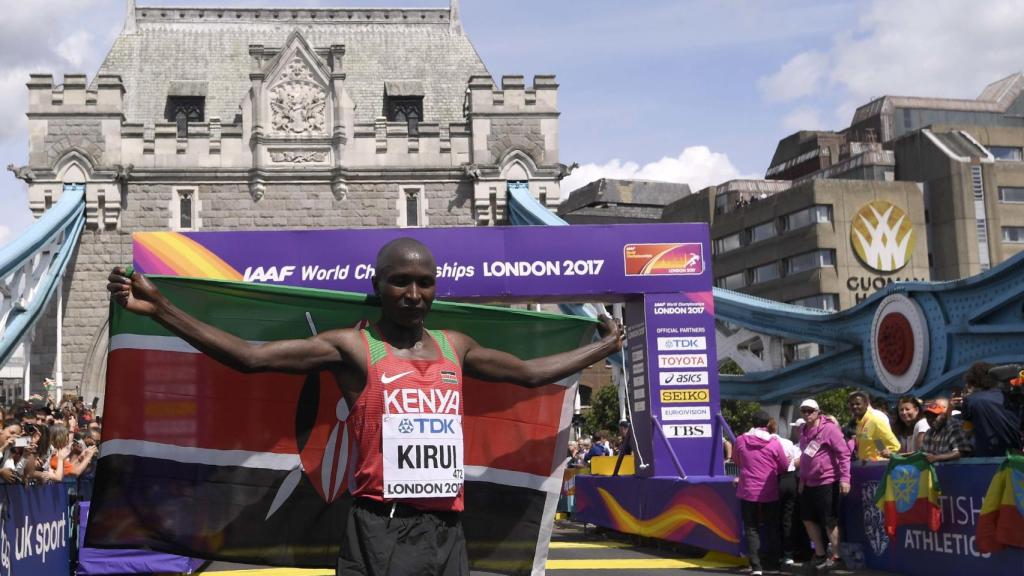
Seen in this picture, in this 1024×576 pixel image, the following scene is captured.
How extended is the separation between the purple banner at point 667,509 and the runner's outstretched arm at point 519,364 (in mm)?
8469

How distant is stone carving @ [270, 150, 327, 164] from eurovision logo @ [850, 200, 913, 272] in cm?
4688

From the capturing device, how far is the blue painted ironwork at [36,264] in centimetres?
2966

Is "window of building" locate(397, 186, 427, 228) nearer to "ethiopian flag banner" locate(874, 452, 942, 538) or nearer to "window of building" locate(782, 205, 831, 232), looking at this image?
"ethiopian flag banner" locate(874, 452, 942, 538)

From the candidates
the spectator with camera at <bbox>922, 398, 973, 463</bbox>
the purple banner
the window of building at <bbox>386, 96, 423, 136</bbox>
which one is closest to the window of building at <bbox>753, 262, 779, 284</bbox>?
the window of building at <bbox>386, 96, 423, 136</bbox>

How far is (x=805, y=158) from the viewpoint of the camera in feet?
306

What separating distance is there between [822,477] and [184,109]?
30.8m

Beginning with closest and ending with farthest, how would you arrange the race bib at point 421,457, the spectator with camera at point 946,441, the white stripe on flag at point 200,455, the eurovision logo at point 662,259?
the race bib at point 421,457 < the white stripe on flag at point 200,455 < the spectator with camera at point 946,441 < the eurovision logo at point 662,259

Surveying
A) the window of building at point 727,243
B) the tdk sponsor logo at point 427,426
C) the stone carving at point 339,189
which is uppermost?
the window of building at point 727,243

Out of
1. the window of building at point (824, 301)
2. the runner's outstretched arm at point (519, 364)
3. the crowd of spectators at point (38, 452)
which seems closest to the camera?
the runner's outstretched arm at point (519, 364)

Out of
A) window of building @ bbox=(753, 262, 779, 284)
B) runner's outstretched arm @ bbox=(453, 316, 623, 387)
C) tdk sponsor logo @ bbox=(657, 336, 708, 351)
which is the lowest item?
runner's outstretched arm @ bbox=(453, 316, 623, 387)

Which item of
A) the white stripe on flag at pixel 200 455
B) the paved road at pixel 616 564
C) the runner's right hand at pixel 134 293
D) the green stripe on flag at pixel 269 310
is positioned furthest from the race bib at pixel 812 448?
the runner's right hand at pixel 134 293

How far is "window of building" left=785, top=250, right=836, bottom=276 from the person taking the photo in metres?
76.6

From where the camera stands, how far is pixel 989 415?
32.6 feet

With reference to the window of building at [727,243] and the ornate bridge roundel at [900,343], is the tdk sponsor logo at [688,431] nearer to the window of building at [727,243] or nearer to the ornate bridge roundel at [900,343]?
the ornate bridge roundel at [900,343]
